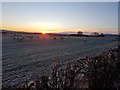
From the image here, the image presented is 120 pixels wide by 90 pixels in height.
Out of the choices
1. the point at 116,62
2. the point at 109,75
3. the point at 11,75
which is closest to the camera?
the point at 109,75

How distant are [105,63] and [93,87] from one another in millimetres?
1267

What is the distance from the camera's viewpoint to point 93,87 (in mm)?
8070

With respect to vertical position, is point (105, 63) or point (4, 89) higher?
point (105, 63)

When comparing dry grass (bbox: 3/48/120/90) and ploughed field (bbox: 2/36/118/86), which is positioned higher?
dry grass (bbox: 3/48/120/90)

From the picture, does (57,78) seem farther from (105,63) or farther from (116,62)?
(116,62)

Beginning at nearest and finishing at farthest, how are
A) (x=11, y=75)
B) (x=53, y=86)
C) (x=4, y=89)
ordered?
(x=53, y=86), (x=4, y=89), (x=11, y=75)

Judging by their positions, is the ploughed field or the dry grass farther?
the ploughed field

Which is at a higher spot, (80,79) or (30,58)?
(80,79)

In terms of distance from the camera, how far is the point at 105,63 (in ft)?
29.6

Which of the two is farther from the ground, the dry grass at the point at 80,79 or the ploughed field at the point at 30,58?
the dry grass at the point at 80,79

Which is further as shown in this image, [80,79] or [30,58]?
[30,58]

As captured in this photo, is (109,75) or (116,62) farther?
(116,62)

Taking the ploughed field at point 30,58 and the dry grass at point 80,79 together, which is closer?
the dry grass at point 80,79

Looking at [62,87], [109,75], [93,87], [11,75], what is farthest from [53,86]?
[11,75]
